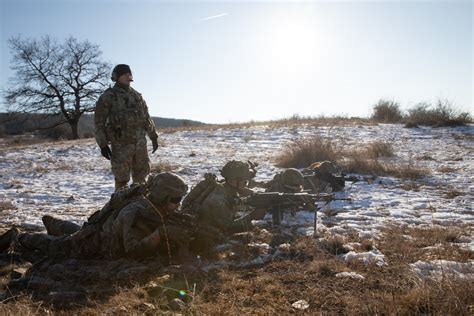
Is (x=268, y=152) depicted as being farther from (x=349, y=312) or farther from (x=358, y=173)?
(x=349, y=312)

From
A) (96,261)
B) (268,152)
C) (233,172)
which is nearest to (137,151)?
(233,172)

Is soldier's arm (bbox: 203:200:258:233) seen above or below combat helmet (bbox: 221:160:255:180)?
below

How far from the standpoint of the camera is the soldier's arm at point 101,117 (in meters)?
5.46

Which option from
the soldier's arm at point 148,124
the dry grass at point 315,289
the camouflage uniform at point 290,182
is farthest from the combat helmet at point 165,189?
the camouflage uniform at point 290,182

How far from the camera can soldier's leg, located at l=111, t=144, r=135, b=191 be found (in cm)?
556

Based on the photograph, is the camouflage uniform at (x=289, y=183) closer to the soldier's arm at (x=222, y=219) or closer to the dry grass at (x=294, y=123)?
→ the soldier's arm at (x=222, y=219)

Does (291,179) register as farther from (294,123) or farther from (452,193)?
(294,123)

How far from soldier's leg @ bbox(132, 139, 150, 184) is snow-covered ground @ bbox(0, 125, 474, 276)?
112 centimetres

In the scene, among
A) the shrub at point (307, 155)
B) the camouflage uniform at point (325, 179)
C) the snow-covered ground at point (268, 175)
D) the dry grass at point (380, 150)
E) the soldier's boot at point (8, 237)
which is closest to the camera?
the soldier's boot at point (8, 237)

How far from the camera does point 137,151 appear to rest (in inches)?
228

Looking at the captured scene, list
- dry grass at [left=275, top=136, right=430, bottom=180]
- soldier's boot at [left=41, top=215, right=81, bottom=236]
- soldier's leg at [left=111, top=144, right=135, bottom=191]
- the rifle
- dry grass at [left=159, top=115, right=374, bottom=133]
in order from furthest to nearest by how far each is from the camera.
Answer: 1. dry grass at [left=159, top=115, right=374, bottom=133]
2. dry grass at [left=275, top=136, right=430, bottom=180]
3. soldier's leg at [left=111, top=144, right=135, bottom=191]
4. the rifle
5. soldier's boot at [left=41, top=215, right=81, bottom=236]

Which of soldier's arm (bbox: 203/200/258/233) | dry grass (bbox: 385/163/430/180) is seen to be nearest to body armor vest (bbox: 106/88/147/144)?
soldier's arm (bbox: 203/200/258/233)

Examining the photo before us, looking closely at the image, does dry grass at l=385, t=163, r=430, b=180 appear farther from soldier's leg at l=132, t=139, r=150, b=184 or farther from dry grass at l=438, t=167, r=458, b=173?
soldier's leg at l=132, t=139, r=150, b=184

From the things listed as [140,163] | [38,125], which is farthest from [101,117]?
[38,125]
